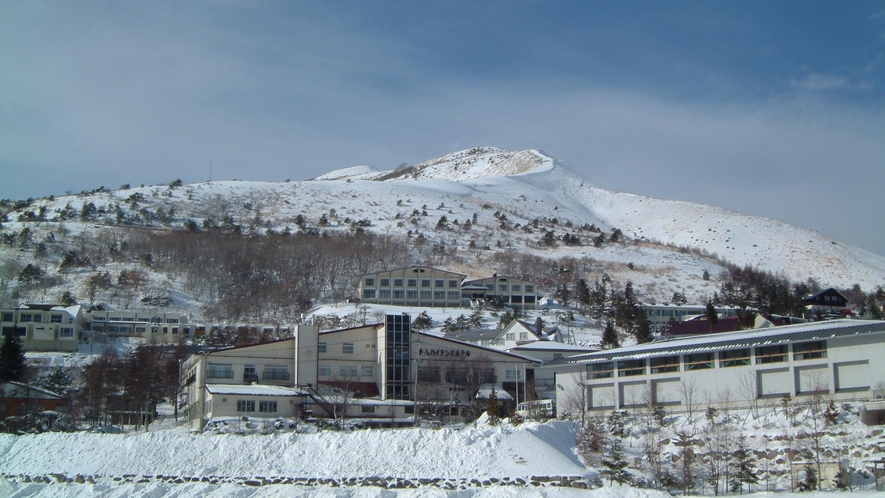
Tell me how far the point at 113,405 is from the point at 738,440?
32552 millimetres

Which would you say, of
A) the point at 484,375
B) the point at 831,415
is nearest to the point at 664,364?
the point at 831,415

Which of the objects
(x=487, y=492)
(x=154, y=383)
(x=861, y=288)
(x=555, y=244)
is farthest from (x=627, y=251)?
(x=487, y=492)

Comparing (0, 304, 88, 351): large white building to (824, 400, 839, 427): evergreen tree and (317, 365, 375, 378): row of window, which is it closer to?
(317, 365, 375, 378): row of window

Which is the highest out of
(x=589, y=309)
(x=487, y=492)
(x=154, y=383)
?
(x=589, y=309)

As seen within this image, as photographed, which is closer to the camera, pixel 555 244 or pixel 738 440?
pixel 738 440

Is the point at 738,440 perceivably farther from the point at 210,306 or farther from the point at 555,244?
the point at 555,244

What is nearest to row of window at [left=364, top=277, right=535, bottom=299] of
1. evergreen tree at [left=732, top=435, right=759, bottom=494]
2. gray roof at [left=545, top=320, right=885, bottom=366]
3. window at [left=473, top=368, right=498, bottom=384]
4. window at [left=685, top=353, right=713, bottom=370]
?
window at [left=473, top=368, right=498, bottom=384]

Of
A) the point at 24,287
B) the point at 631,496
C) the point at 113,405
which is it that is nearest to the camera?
the point at 631,496

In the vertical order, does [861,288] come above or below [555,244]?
below

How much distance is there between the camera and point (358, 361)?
49.0 m

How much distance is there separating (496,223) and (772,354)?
102497 millimetres

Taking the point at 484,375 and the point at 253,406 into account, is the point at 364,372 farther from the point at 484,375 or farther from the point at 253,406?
the point at 253,406

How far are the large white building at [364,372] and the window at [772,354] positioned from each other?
14.8 metres

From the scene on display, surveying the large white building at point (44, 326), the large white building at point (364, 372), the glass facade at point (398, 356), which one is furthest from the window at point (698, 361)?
the large white building at point (44, 326)
